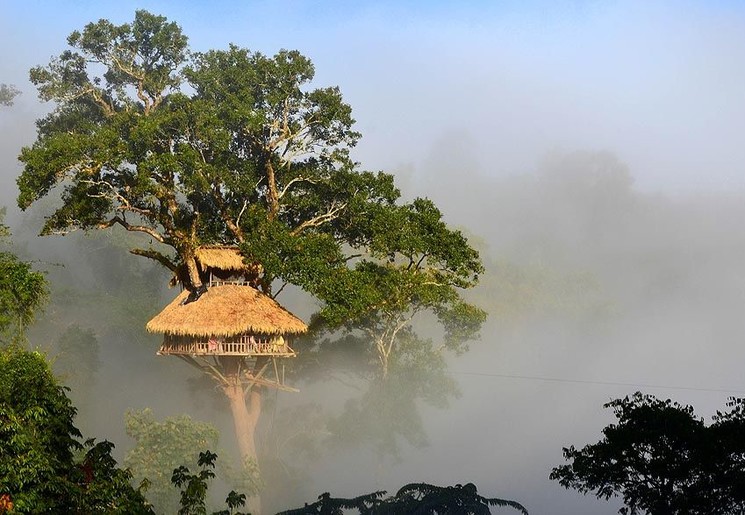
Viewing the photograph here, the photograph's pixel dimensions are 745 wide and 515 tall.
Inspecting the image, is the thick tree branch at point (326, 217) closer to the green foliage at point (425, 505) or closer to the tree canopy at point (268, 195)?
the tree canopy at point (268, 195)

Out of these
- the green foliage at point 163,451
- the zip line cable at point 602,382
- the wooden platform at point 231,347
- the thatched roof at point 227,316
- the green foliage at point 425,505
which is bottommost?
the green foliage at point 425,505

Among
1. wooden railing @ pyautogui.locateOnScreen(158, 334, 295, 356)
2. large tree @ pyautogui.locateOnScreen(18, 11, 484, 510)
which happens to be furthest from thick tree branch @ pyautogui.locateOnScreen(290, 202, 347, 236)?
wooden railing @ pyautogui.locateOnScreen(158, 334, 295, 356)

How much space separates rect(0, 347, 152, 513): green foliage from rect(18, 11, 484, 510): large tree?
1403cm

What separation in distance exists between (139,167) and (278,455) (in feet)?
53.2

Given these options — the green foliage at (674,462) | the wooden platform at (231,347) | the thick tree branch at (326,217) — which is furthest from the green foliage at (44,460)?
the thick tree branch at (326,217)

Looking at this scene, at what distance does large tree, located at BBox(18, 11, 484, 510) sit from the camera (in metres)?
28.2

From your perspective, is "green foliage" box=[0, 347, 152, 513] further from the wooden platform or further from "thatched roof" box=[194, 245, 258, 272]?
"thatched roof" box=[194, 245, 258, 272]

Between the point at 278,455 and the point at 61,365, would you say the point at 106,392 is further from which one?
the point at 278,455

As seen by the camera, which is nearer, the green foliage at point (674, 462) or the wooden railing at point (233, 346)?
the green foliage at point (674, 462)

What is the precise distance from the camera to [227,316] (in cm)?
2905

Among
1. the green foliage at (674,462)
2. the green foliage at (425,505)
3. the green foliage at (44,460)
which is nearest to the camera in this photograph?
the green foliage at (44,460)

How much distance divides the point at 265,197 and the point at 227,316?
5924 mm

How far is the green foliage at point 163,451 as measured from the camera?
2981 centimetres

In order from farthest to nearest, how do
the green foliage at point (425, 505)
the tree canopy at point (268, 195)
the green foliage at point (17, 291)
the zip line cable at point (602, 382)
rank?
the zip line cable at point (602, 382) → the tree canopy at point (268, 195) → the green foliage at point (17, 291) → the green foliage at point (425, 505)
